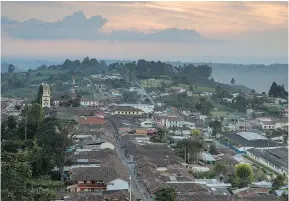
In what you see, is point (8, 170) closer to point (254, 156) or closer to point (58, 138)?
point (58, 138)

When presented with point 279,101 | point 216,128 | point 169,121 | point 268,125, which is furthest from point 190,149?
point 279,101

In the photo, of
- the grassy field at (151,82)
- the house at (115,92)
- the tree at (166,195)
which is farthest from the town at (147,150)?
the grassy field at (151,82)

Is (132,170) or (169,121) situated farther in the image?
(169,121)

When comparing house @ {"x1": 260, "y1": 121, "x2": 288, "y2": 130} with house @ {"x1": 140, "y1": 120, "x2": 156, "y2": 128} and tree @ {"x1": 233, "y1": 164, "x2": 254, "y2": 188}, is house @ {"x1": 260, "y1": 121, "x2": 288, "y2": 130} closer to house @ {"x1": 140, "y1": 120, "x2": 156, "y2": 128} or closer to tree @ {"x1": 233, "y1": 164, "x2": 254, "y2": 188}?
house @ {"x1": 140, "y1": 120, "x2": 156, "y2": 128}

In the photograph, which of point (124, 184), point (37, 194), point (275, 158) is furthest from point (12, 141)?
point (275, 158)

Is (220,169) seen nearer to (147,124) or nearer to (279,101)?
(147,124)

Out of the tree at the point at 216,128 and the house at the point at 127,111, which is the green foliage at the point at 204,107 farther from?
the tree at the point at 216,128

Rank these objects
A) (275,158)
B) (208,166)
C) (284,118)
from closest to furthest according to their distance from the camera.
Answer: (208,166)
(275,158)
(284,118)
